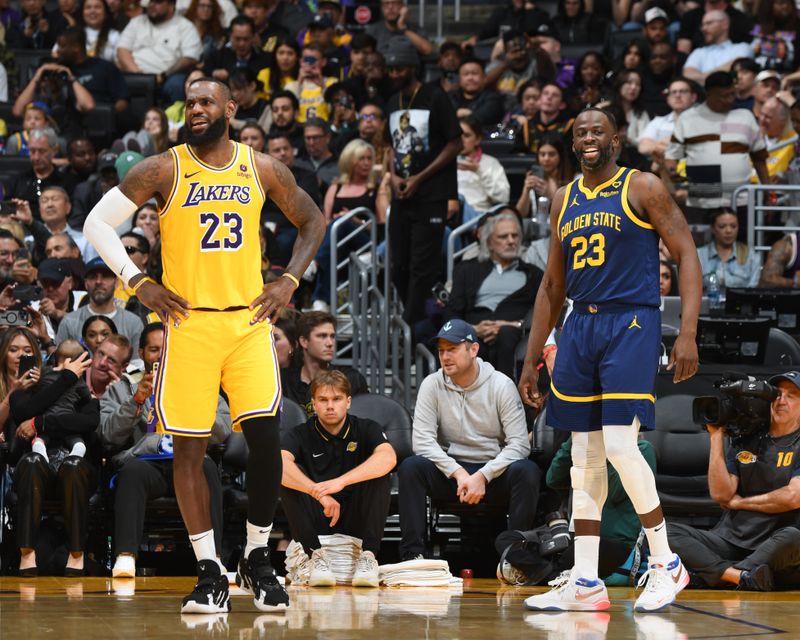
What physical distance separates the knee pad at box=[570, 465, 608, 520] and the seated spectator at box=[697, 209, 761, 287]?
18.2 feet

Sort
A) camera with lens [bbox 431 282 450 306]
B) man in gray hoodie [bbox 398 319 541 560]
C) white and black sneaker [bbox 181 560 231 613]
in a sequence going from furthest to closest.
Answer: camera with lens [bbox 431 282 450 306] < man in gray hoodie [bbox 398 319 541 560] < white and black sneaker [bbox 181 560 231 613]

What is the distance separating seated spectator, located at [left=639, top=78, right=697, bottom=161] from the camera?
1284 centimetres

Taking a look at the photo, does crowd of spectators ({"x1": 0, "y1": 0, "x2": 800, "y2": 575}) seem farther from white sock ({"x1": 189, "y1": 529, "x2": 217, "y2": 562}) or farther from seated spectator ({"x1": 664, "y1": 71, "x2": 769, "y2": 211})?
white sock ({"x1": 189, "y1": 529, "x2": 217, "y2": 562})

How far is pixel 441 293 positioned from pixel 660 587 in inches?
195

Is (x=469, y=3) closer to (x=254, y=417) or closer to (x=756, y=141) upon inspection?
(x=756, y=141)

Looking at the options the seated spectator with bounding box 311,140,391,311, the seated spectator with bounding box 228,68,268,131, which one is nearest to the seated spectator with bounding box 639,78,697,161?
the seated spectator with bounding box 311,140,391,311

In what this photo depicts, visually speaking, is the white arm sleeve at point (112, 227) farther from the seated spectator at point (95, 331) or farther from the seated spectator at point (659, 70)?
the seated spectator at point (659, 70)

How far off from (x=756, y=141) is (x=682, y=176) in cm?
69

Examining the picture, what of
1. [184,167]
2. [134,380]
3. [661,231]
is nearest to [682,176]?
[134,380]

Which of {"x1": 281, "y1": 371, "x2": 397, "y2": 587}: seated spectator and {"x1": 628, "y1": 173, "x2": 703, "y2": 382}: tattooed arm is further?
{"x1": 281, "y1": 371, "x2": 397, "y2": 587}: seated spectator

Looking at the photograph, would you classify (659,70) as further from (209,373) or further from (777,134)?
(209,373)

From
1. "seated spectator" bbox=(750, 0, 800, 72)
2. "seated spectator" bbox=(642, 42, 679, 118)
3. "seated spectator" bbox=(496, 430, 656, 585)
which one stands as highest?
"seated spectator" bbox=(750, 0, 800, 72)

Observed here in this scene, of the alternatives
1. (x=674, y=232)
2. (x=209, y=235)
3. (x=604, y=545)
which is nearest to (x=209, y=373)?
(x=209, y=235)

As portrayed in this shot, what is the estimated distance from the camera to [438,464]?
843cm
